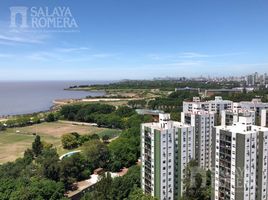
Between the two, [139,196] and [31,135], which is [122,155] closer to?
[139,196]

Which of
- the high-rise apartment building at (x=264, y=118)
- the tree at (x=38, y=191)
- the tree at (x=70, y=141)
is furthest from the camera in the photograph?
the tree at (x=70, y=141)

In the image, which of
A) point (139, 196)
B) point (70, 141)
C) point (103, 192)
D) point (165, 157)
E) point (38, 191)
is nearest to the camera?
point (139, 196)

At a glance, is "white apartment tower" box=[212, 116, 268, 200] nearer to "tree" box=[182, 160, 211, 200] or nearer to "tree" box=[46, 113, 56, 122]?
"tree" box=[182, 160, 211, 200]

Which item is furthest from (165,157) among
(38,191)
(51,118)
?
(51,118)

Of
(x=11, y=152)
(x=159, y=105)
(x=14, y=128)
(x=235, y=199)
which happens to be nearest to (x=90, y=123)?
(x=14, y=128)

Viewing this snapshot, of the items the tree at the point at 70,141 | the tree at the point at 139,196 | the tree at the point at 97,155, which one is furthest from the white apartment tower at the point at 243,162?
the tree at the point at 70,141

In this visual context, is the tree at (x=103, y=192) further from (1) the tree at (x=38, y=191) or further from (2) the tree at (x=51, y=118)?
(2) the tree at (x=51, y=118)
